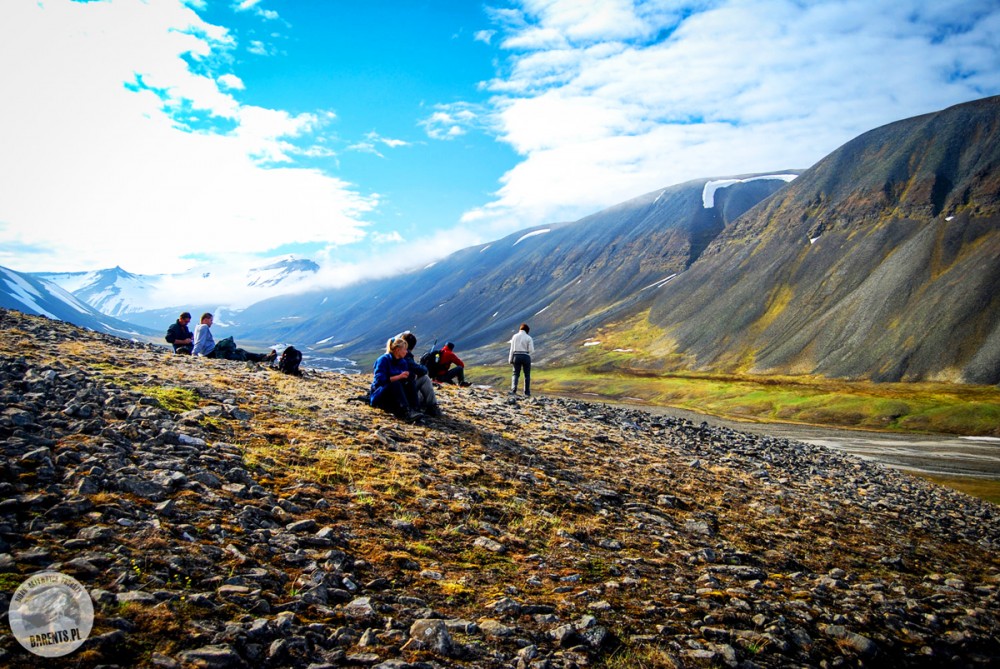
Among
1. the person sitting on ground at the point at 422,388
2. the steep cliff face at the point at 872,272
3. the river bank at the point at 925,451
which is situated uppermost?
the steep cliff face at the point at 872,272

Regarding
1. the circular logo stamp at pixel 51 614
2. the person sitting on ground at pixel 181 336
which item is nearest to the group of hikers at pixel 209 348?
the person sitting on ground at pixel 181 336

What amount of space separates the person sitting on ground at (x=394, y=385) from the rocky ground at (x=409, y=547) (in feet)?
1.94

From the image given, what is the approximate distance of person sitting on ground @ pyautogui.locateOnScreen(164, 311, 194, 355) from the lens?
2759cm

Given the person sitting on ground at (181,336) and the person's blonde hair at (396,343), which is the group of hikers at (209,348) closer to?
the person sitting on ground at (181,336)

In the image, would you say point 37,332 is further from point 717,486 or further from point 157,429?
point 717,486

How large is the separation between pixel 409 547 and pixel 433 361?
1727cm

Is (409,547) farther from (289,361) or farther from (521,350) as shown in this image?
(521,350)

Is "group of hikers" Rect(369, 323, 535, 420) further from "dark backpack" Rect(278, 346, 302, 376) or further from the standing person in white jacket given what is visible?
the standing person in white jacket

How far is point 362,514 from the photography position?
991 cm

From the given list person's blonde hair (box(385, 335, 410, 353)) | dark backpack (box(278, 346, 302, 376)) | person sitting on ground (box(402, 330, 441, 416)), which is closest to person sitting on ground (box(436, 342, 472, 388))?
dark backpack (box(278, 346, 302, 376))

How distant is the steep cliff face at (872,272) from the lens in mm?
101938

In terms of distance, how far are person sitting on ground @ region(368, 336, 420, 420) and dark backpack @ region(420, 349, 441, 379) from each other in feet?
25.6

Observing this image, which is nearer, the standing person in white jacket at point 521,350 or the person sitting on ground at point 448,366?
the person sitting on ground at point 448,366

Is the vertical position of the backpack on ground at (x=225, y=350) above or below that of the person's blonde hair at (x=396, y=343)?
below
